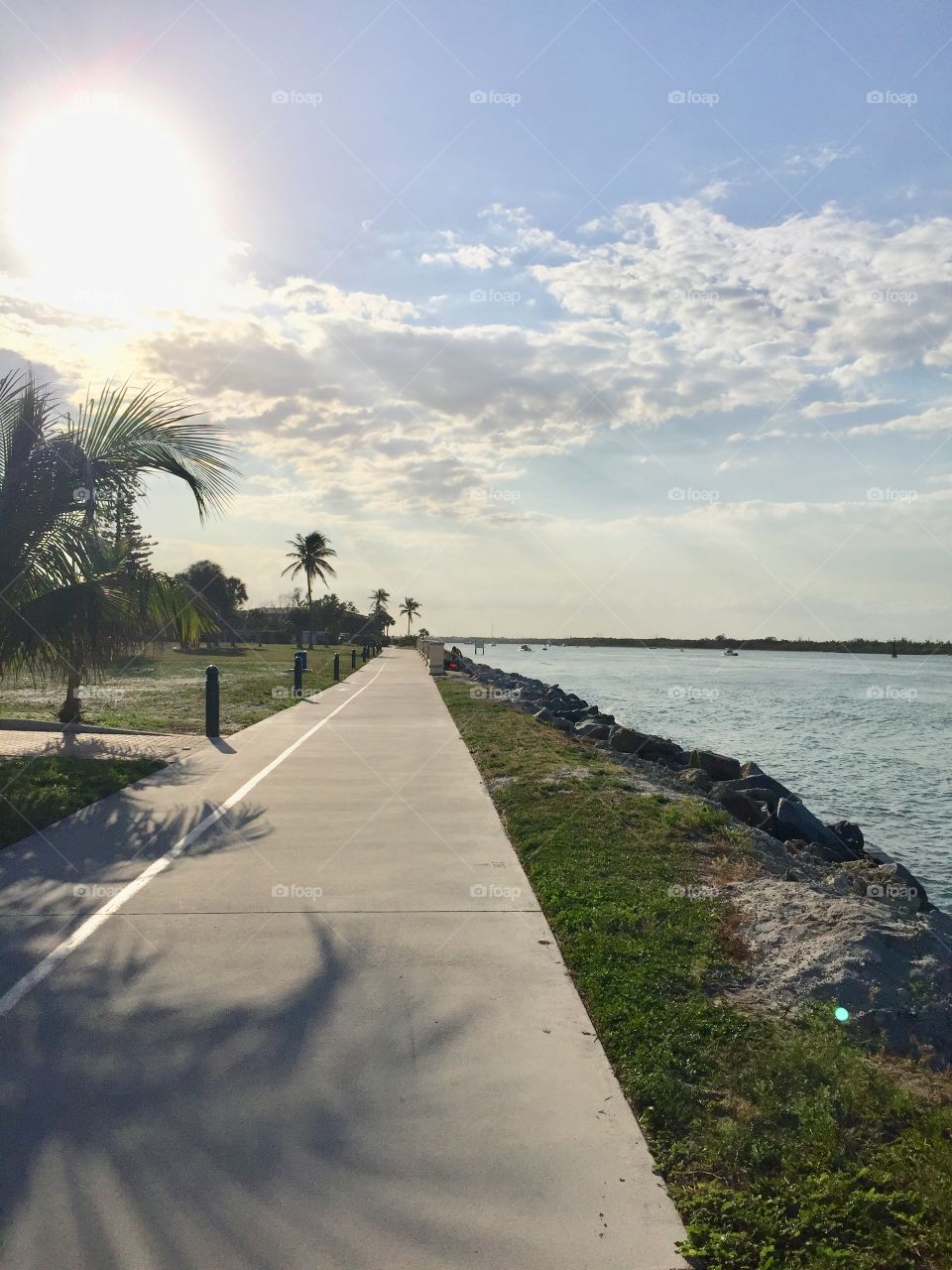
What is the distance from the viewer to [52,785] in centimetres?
1079

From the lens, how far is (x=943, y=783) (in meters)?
20.6

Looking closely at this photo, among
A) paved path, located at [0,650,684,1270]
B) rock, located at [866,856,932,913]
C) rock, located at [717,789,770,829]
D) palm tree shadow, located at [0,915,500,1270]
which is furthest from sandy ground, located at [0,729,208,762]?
rock, located at [866,856,932,913]

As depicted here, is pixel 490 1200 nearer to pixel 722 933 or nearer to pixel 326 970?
pixel 326 970

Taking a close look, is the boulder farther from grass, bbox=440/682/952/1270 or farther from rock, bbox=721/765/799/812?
grass, bbox=440/682/952/1270

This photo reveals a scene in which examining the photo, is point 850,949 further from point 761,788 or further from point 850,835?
point 761,788

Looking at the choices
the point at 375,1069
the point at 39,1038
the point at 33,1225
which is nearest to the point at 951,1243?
the point at 375,1069

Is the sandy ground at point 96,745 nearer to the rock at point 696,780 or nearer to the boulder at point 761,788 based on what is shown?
the rock at point 696,780

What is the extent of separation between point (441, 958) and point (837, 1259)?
2.88 metres

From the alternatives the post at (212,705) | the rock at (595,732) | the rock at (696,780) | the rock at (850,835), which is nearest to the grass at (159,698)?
the post at (212,705)

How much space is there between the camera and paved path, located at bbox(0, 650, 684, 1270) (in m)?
3.06

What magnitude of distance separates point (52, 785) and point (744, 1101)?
29.7 feet

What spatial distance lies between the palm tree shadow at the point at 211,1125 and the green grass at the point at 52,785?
4.36m

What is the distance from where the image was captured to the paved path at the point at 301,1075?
3.06 meters

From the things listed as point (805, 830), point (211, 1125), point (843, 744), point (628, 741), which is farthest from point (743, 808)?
point (843, 744)
